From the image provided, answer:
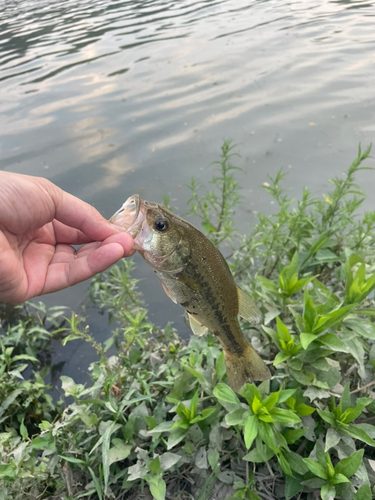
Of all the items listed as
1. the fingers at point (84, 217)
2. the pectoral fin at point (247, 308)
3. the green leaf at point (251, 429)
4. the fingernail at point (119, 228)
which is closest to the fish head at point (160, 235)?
the fingernail at point (119, 228)

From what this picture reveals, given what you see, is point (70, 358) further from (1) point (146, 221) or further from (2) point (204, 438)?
(1) point (146, 221)

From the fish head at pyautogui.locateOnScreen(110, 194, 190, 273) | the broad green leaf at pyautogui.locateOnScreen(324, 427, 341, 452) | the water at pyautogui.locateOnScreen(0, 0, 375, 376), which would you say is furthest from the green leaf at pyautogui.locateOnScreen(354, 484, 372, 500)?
the water at pyautogui.locateOnScreen(0, 0, 375, 376)

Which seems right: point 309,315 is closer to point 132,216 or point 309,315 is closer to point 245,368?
point 245,368

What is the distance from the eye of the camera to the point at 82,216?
2.29 meters

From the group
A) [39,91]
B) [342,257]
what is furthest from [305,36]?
[342,257]

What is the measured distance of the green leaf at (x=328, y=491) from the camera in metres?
1.70

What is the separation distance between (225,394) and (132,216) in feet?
4.20

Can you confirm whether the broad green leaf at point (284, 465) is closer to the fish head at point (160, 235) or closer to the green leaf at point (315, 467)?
the green leaf at point (315, 467)

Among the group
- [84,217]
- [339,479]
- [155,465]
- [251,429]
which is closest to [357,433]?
[339,479]

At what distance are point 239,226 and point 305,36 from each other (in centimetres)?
949

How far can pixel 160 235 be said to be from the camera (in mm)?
1993

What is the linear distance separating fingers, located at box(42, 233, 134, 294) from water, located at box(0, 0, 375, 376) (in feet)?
5.96

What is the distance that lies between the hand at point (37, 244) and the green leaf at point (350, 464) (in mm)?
1691

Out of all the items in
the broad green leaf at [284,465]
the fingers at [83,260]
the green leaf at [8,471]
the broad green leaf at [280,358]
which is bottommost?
the broad green leaf at [284,465]
